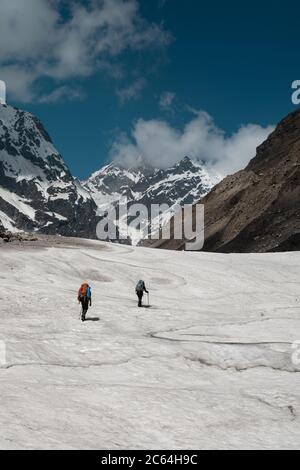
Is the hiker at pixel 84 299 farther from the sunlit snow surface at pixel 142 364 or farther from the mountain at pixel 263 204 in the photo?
the mountain at pixel 263 204

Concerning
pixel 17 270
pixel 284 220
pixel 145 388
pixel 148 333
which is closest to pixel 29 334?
pixel 148 333

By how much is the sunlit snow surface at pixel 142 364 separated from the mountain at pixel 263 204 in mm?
48802

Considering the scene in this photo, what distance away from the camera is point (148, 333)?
69.5 feet

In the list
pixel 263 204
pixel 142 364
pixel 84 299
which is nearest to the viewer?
pixel 142 364

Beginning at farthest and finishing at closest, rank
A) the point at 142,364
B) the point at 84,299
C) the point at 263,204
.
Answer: the point at 263,204 < the point at 84,299 < the point at 142,364

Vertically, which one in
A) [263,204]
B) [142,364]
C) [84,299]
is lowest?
[142,364]

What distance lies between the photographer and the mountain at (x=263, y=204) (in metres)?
89.4

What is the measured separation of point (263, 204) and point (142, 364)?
100.0 m

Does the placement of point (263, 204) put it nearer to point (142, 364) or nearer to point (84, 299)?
point (84, 299)

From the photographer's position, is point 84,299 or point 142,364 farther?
point 84,299

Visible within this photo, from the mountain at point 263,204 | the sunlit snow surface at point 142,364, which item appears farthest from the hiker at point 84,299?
the mountain at point 263,204

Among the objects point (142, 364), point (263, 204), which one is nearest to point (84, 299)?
point (142, 364)

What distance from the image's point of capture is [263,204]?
113562mm
